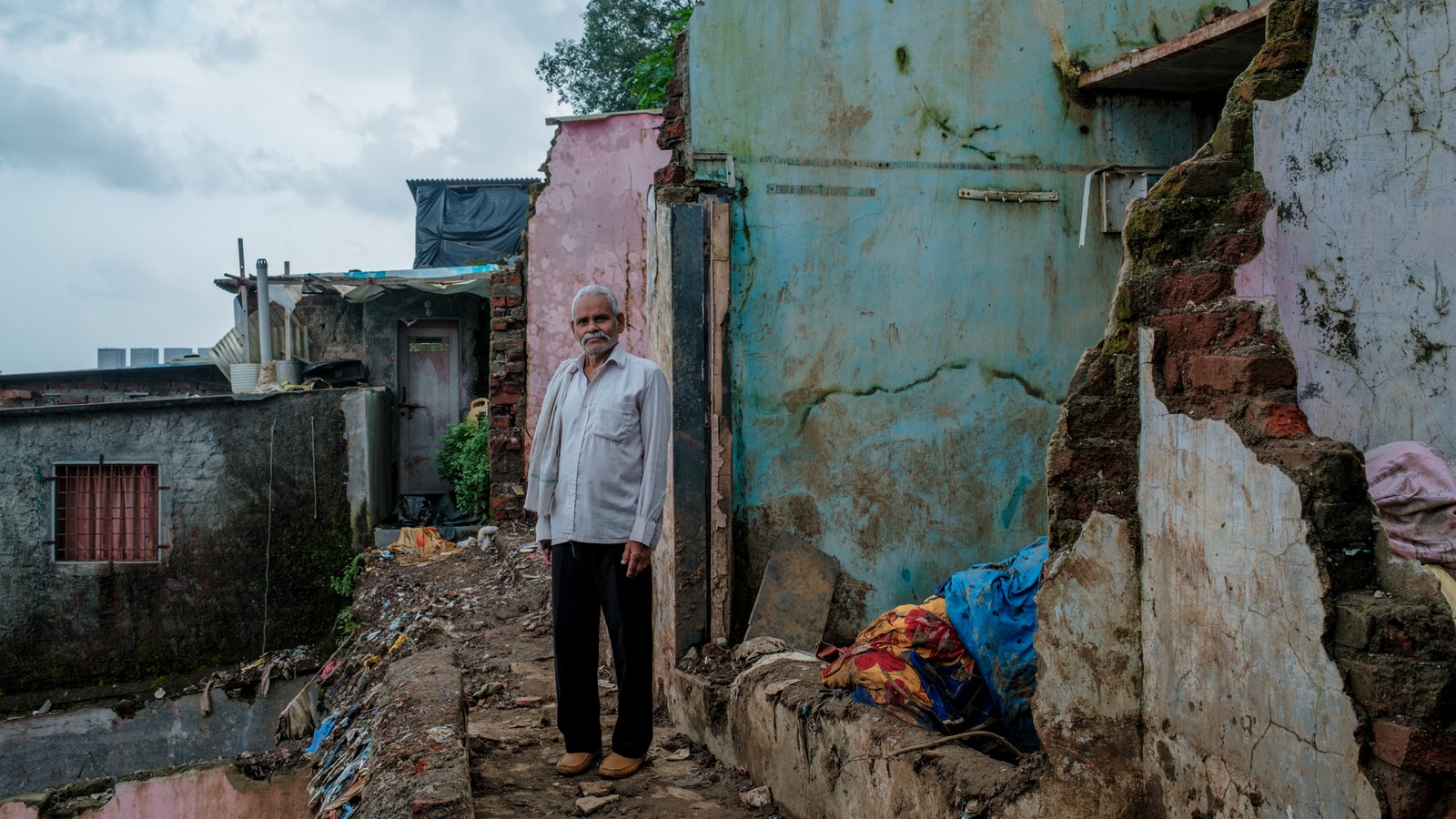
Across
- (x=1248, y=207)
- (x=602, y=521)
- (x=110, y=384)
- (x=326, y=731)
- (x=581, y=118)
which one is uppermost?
(x=581, y=118)

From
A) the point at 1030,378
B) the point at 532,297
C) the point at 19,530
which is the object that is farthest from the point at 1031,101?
the point at 19,530

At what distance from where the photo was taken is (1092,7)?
17.3ft

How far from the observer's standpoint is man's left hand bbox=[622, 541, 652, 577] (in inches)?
141

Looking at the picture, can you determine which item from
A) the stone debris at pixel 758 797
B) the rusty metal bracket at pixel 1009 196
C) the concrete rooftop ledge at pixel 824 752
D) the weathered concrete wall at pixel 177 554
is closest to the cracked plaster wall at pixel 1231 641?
the concrete rooftop ledge at pixel 824 752

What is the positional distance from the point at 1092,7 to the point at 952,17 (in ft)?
2.44

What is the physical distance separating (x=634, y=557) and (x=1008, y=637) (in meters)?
1.25

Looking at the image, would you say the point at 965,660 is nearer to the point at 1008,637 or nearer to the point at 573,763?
the point at 1008,637

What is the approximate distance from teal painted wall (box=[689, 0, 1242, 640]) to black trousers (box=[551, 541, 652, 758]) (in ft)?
3.86

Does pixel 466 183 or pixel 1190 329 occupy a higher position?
pixel 466 183

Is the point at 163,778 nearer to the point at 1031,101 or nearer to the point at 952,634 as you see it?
the point at 952,634

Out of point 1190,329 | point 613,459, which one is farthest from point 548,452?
point 1190,329

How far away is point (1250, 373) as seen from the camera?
88.1 inches

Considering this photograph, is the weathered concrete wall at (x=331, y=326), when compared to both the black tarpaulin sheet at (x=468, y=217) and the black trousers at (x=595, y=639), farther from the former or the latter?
the black trousers at (x=595, y=639)

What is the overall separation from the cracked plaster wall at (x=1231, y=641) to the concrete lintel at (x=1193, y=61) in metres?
2.64
